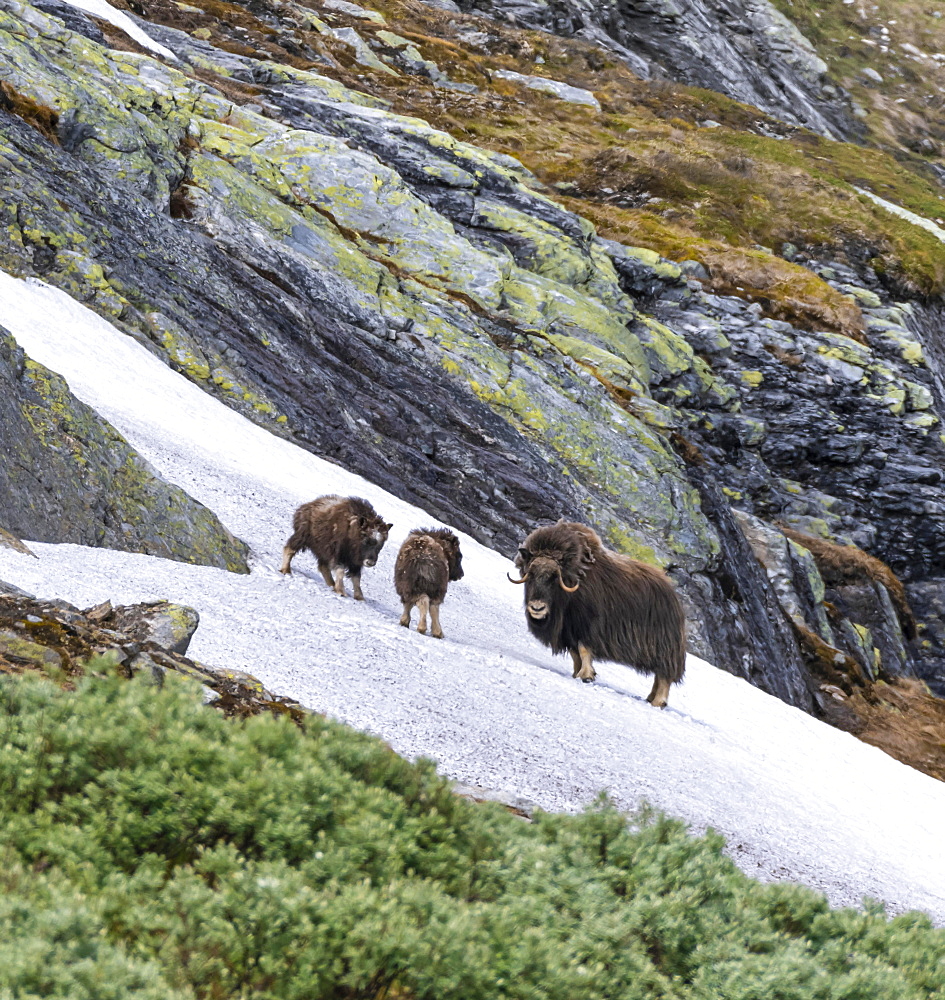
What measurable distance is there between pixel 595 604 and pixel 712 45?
96074 millimetres

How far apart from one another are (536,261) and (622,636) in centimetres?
2896

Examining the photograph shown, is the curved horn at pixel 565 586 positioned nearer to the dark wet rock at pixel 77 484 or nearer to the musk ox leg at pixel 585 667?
the musk ox leg at pixel 585 667

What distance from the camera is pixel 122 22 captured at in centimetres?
5088

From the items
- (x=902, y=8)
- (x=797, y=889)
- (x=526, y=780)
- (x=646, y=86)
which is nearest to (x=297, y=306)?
(x=526, y=780)

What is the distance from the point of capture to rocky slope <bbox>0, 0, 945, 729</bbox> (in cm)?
2602

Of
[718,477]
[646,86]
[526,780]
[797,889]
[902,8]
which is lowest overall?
[718,477]

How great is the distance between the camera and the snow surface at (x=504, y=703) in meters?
9.29

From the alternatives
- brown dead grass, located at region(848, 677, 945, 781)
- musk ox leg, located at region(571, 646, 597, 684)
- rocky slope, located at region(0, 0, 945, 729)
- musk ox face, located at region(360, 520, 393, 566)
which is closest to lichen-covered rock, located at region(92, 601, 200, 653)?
musk ox face, located at region(360, 520, 393, 566)

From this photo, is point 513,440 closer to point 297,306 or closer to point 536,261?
point 297,306

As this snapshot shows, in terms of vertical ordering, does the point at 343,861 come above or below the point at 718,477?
above

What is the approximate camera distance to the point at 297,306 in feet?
92.8

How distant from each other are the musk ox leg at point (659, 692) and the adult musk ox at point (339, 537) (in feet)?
15.7

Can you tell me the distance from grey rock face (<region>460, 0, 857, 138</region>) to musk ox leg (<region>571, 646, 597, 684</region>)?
84.1 meters

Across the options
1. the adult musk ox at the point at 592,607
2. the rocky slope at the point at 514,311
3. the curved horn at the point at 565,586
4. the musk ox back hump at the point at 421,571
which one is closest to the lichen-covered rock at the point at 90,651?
the musk ox back hump at the point at 421,571
